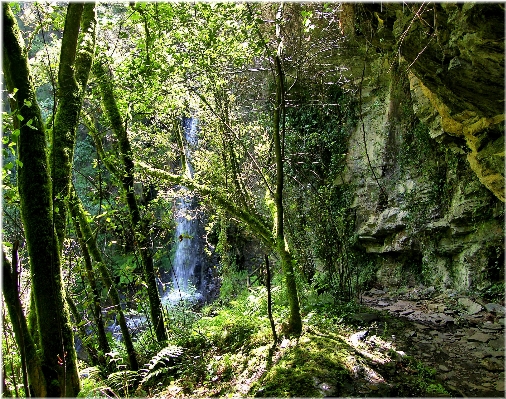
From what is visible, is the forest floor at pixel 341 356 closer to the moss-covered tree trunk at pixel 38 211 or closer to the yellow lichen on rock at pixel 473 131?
the moss-covered tree trunk at pixel 38 211

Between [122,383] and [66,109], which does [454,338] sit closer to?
[122,383]

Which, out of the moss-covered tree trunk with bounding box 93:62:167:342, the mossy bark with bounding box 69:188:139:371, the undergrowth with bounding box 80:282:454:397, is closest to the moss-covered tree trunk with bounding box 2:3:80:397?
the undergrowth with bounding box 80:282:454:397

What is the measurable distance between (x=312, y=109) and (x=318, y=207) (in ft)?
15.4

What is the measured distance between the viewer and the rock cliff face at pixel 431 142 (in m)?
3.93

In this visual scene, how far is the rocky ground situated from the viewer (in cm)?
438

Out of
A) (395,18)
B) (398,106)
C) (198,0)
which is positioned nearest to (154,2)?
(198,0)

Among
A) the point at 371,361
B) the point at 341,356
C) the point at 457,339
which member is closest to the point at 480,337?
the point at 457,339

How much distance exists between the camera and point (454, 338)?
18.6 feet

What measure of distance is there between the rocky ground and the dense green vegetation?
245 mm

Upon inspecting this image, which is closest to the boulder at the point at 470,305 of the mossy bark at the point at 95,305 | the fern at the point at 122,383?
the fern at the point at 122,383

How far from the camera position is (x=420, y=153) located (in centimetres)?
943

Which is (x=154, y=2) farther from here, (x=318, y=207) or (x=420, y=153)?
(x=420, y=153)

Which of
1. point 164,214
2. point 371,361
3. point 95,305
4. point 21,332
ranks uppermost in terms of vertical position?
point 164,214

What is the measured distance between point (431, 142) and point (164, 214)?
6.87m
